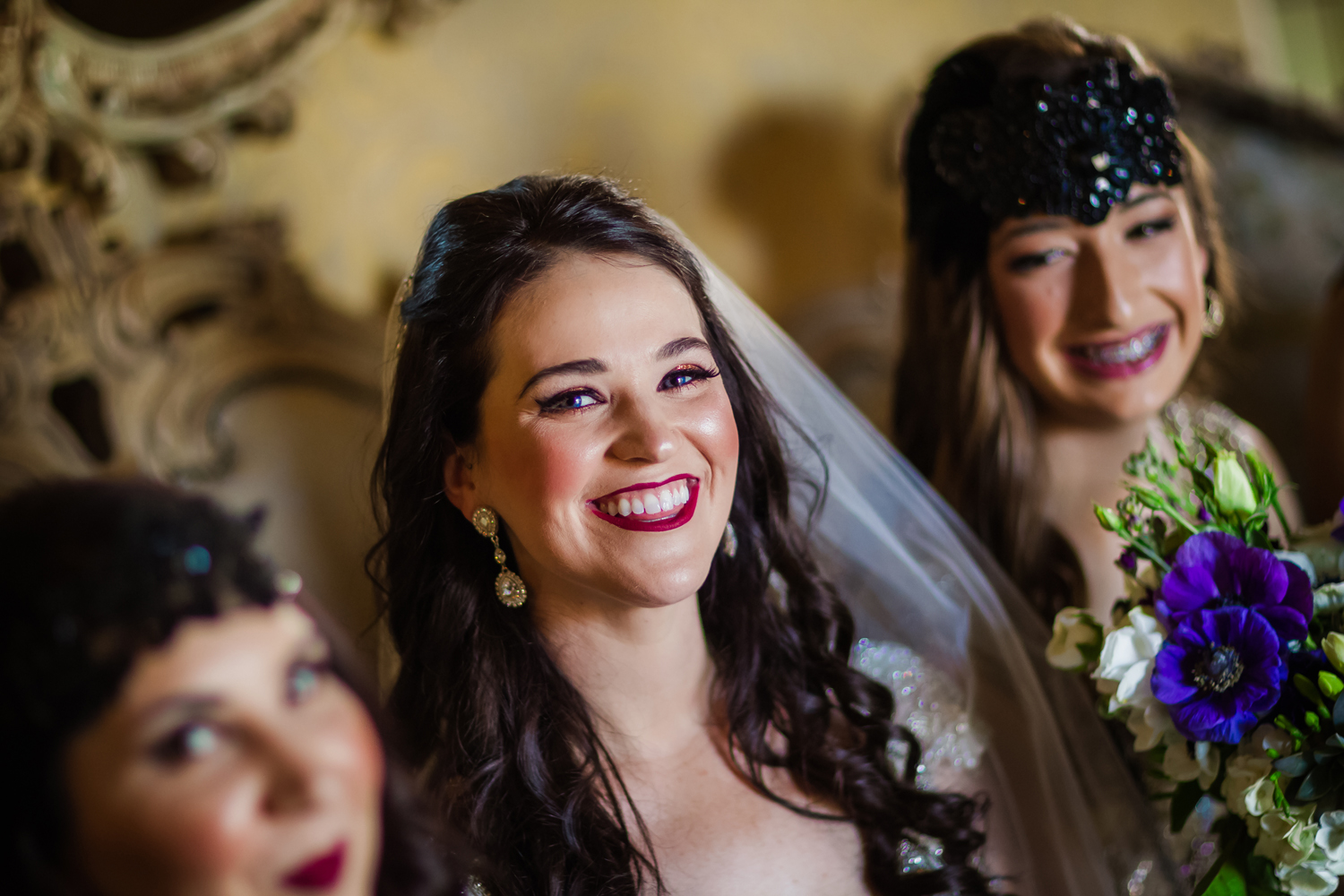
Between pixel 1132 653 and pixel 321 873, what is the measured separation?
0.90 m

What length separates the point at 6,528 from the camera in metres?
0.60

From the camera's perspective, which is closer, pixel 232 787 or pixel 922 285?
pixel 232 787

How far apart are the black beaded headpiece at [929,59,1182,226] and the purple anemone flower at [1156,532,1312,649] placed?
58 centimetres

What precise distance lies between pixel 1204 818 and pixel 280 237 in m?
1.75

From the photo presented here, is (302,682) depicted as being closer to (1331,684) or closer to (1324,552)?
(1331,684)

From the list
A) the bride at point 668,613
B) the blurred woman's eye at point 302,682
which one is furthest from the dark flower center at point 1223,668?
the blurred woman's eye at point 302,682

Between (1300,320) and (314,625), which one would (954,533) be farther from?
(1300,320)

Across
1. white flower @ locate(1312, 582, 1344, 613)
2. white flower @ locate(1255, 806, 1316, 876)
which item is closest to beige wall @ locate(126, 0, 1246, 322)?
white flower @ locate(1312, 582, 1344, 613)

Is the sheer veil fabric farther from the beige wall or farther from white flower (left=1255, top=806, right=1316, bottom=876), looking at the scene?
the beige wall

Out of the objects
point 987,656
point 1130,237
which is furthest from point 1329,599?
point 1130,237

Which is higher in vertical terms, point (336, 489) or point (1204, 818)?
point (336, 489)

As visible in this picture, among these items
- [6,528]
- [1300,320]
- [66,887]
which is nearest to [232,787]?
[66,887]

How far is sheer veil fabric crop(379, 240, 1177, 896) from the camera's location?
136 centimetres

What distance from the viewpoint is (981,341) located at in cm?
168
